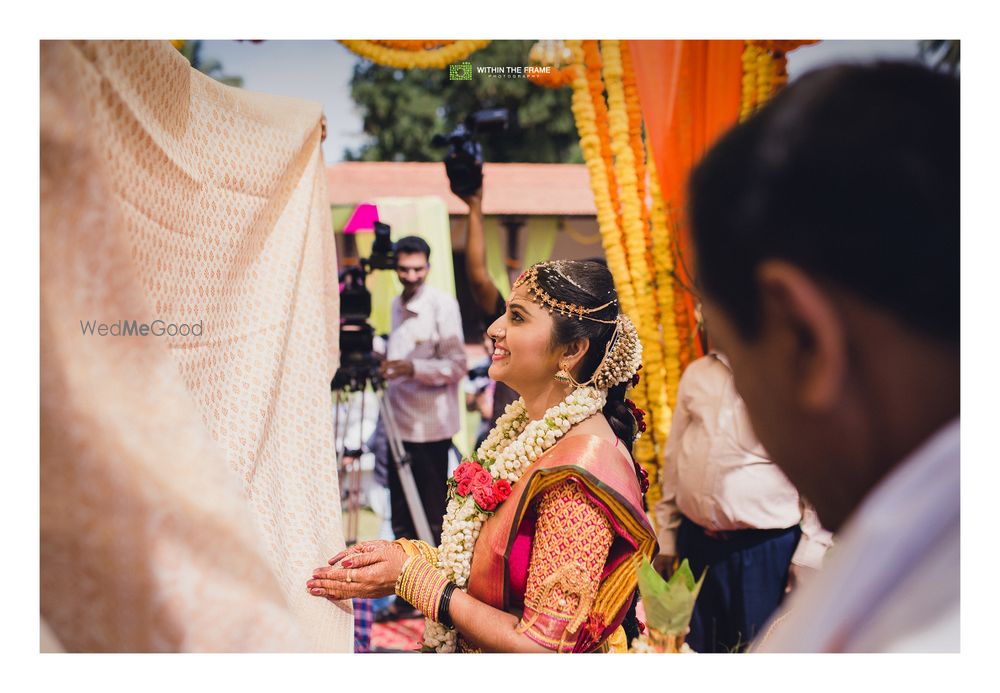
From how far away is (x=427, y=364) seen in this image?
14.0 ft

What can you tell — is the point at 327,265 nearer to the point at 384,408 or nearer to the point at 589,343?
the point at 589,343

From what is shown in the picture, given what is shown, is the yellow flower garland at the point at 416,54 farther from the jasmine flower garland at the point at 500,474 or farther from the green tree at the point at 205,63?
the jasmine flower garland at the point at 500,474

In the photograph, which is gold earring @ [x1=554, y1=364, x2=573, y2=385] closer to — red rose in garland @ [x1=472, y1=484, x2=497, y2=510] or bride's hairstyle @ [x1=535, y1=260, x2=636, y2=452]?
bride's hairstyle @ [x1=535, y1=260, x2=636, y2=452]

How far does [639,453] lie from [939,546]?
278 cm

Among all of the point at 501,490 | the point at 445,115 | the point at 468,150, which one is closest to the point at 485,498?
the point at 501,490

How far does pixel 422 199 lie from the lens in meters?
5.43

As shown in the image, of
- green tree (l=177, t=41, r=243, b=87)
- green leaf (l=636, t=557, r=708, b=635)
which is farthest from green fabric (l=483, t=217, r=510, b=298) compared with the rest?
green leaf (l=636, t=557, r=708, b=635)

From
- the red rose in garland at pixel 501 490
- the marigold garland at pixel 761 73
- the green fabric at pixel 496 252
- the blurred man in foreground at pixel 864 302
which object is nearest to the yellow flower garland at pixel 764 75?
the marigold garland at pixel 761 73

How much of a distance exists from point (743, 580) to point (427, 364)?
2.08 metres

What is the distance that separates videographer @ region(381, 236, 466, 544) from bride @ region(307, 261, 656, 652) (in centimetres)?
212

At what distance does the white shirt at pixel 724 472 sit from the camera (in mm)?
2824

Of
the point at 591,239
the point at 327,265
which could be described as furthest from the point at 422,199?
the point at 327,265
